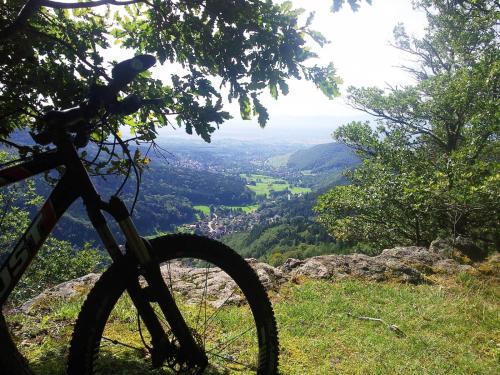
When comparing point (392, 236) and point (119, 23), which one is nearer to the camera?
point (119, 23)

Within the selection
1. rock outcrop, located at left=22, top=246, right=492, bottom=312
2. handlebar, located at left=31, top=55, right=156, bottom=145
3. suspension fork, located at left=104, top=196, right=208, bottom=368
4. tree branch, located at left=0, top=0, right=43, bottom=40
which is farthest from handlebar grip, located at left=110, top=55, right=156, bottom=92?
rock outcrop, located at left=22, top=246, right=492, bottom=312

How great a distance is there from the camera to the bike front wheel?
2.24 metres

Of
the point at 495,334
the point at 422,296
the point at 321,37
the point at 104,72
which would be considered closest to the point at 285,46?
the point at 321,37

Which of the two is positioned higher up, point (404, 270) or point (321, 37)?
point (321, 37)

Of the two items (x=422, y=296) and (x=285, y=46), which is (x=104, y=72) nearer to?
(x=285, y=46)

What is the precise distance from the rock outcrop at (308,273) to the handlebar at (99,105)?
4.56m

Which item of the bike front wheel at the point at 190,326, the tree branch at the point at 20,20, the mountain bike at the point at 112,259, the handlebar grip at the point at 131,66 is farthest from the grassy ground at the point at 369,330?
the tree branch at the point at 20,20

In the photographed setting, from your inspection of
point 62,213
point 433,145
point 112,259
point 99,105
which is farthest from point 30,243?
point 433,145

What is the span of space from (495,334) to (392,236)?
1703 cm

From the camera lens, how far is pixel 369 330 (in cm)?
505

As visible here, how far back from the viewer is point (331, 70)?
454cm

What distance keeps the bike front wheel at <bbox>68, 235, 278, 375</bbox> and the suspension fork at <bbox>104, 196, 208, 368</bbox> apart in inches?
2.6

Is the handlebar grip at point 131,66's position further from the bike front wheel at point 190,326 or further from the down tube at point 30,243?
the bike front wheel at point 190,326

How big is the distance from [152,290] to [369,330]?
3819mm
